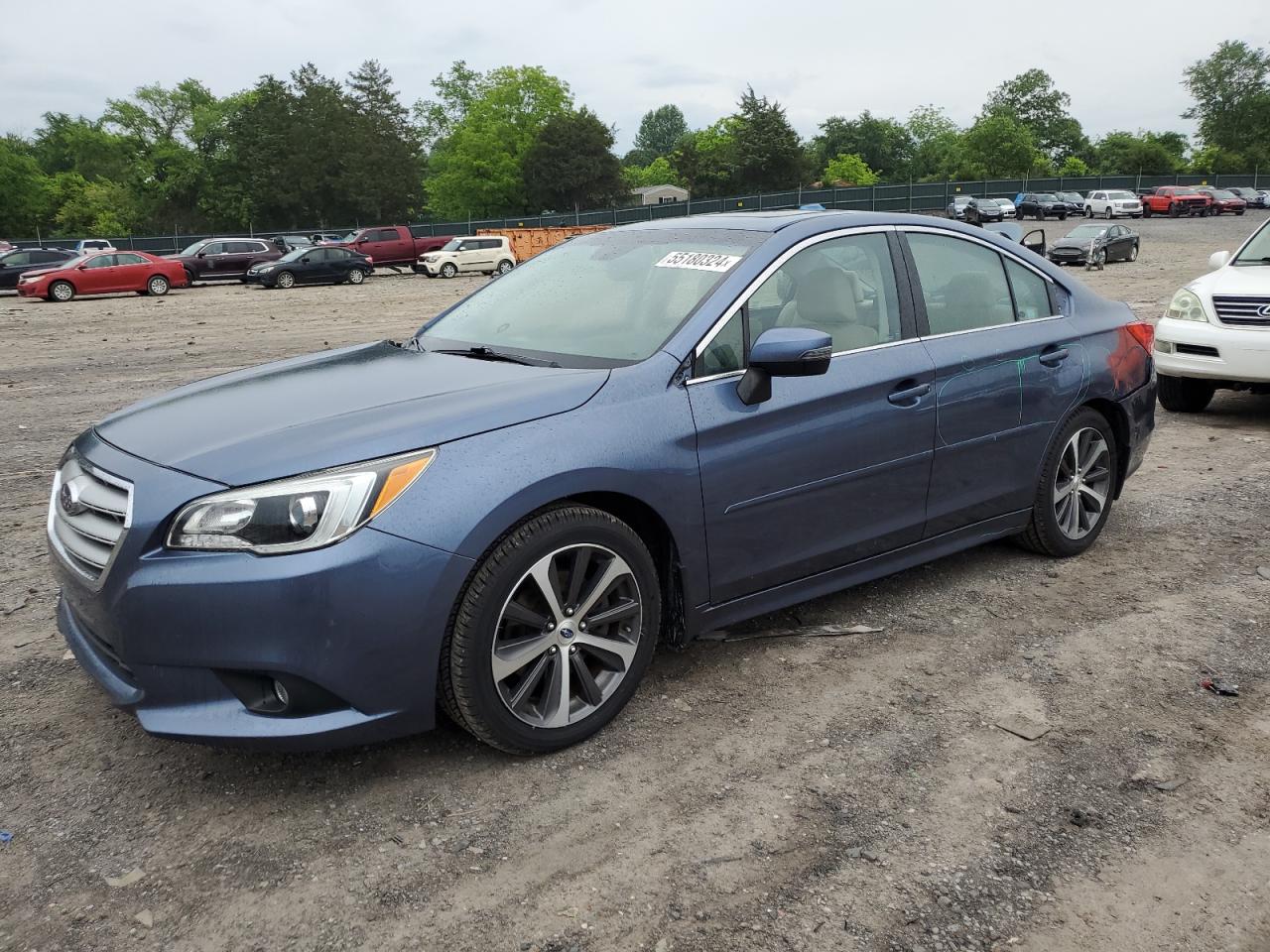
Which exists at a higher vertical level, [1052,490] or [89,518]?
[89,518]

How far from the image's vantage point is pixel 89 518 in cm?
315

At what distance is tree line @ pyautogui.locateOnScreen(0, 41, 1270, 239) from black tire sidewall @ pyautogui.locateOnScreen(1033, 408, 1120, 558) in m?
80.2

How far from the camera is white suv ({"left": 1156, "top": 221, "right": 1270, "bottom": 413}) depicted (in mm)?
7855

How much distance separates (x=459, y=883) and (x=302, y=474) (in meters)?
1.14

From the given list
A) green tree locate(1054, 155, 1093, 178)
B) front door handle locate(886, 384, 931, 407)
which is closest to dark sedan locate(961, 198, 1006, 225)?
front door handle locate(886, 384, 931, 407)

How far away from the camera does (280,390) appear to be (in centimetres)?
366

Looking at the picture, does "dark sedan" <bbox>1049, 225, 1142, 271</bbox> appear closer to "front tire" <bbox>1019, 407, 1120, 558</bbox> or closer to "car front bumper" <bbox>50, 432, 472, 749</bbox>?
"front tire" <bbox>1019, 407, 1120, 558</bbox>

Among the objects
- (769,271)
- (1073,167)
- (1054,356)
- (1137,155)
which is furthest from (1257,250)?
(1073,167)

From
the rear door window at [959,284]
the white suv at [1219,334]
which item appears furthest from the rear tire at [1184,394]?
the rear door window at [959,284]

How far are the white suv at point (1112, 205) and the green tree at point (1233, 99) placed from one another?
2109 inches

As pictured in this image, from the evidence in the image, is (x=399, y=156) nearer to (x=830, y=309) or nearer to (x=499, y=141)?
(x=499, y=141)

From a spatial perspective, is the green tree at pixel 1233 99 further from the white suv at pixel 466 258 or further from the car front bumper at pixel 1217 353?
the car front bumper at pixel 1217 353

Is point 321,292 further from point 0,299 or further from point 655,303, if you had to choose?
point 655,303

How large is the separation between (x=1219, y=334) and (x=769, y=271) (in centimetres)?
561
